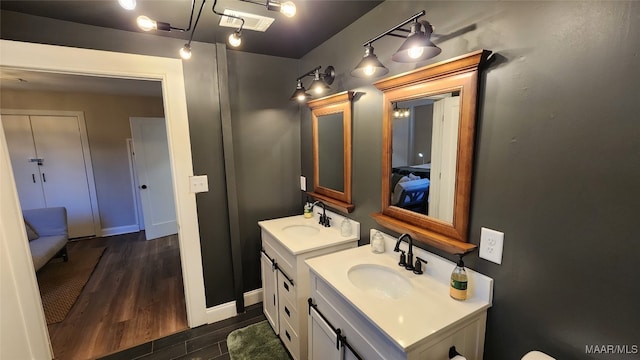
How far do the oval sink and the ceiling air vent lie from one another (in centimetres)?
150

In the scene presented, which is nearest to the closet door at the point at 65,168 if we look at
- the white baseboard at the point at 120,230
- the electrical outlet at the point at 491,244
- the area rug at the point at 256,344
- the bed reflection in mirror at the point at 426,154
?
the white baseboard at the point at 120,230

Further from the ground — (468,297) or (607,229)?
(607,229)

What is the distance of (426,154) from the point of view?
139cm

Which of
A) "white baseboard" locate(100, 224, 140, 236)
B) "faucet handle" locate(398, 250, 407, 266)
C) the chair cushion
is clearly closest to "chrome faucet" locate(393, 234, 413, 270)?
"faucet handle" locate(398, 250, 407, 266)

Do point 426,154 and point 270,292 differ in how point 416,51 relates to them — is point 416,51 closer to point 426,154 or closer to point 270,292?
point 426,154

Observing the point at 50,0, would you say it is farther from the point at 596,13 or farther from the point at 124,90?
the point at 124,90

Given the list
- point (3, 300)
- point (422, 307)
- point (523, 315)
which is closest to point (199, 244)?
point (3, 300)

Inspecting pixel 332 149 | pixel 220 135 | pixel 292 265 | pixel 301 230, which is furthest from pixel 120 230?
pixel 332 149

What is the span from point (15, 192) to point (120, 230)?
335 centimetres

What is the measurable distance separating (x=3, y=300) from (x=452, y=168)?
8.56ft

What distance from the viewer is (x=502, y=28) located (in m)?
1.02

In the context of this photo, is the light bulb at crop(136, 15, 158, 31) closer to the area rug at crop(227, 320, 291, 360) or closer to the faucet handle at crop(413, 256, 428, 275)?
the faucet handle at crop(413, 256, 428, 275)

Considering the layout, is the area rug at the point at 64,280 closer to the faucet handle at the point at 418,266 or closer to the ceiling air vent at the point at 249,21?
the ceiling air vent at the point at 249,21

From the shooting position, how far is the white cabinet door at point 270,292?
2023mm
